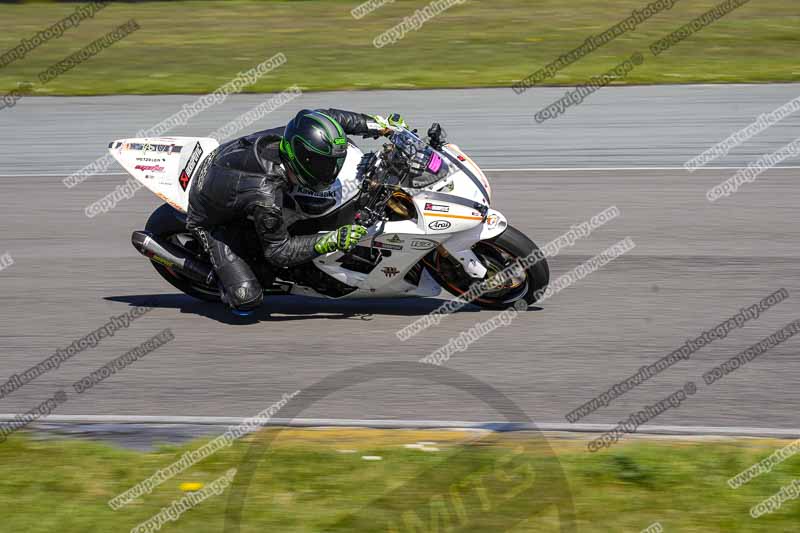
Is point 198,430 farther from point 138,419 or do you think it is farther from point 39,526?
point 39,526

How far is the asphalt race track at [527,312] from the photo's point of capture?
7.17 metres

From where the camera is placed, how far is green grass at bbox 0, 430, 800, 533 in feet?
17.8

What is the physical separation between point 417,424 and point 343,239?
1729 mm

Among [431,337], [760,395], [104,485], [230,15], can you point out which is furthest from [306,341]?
[230,15]

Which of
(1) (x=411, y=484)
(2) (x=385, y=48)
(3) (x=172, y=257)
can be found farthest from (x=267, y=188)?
(2) (x=385, y=48)

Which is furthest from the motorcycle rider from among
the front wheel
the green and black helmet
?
the front wheel

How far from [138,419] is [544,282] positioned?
3244 mm

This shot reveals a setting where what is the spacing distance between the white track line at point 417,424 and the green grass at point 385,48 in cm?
1057

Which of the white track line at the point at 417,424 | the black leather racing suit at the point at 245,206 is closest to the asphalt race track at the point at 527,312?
the white track line at the point at 417,424

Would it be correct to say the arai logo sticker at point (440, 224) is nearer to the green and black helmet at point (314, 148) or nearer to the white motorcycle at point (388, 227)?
the white motorcycle at point (388, 227)

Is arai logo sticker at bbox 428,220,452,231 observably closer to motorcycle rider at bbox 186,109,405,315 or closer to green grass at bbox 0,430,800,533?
motorcycle rider at bbox 186,109,405,315

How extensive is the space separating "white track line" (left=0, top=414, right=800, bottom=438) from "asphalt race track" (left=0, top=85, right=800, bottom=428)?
0.42ft

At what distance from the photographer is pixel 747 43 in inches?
756

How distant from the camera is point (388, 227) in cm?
812
